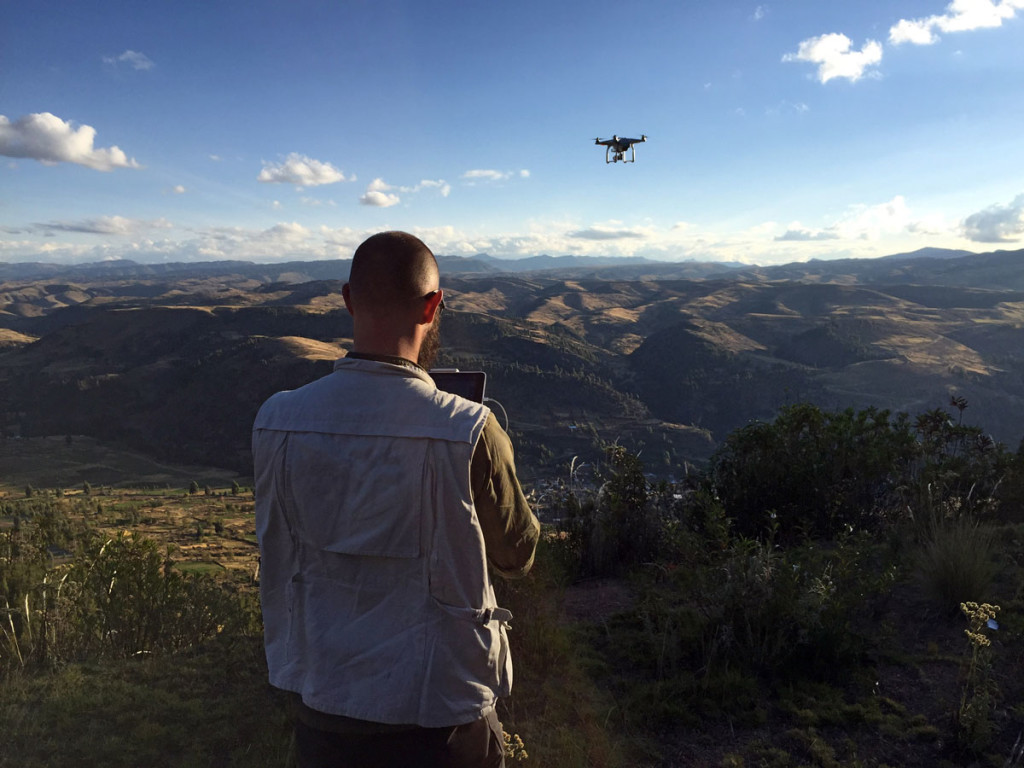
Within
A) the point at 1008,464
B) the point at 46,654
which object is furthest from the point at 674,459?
the point at 46,654

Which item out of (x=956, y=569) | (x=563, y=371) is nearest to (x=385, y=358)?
(x=956, y=569)

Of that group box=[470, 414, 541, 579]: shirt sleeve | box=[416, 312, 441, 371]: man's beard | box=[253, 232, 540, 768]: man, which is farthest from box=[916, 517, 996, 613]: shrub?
box=[416, 312, 441, 371]: man's beard

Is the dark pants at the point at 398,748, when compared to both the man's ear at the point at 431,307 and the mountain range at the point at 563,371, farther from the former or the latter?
the mountain range at the point at 563,371

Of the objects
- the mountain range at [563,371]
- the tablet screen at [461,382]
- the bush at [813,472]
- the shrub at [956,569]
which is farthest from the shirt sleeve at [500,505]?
the mountain range at [563,371]

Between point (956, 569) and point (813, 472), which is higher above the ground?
point (813, 472)

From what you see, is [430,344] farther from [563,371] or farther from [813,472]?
[563,371]

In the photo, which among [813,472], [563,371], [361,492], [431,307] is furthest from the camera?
[563,371]
